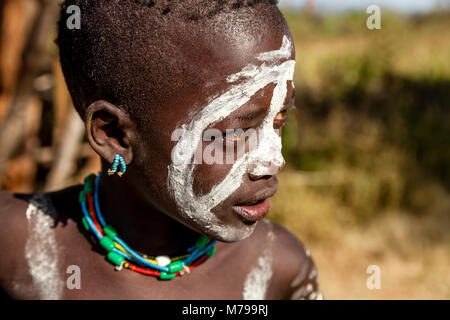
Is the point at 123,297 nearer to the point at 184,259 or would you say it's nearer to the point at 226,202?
the point at 184,259

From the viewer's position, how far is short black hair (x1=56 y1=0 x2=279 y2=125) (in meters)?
1.38

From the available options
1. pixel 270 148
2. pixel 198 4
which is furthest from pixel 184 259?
pixel 198 4

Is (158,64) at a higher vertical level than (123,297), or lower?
higher

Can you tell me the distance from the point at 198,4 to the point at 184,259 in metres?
0.85

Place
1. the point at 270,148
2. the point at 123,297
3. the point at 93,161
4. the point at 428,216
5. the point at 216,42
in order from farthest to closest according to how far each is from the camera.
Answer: the point at 428,216 → the point at 93,161 → the point at 123,297 → the point at 270,148 → the point at 216,42

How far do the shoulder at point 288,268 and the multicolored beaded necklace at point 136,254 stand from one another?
0.78ft

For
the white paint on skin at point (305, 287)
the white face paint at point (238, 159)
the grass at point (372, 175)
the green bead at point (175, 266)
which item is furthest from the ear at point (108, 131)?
the grass at point (372, 175)

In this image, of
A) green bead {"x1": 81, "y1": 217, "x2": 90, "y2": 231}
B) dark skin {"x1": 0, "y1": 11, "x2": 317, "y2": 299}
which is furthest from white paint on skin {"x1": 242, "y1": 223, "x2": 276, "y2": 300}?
green bead {"x1": 81, "y1": 217, "x2": 90, "y2": 231}

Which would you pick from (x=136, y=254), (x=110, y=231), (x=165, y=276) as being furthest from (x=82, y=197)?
(x=165, y=276)

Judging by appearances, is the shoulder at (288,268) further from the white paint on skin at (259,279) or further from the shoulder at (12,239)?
the shoulder at (12,239)

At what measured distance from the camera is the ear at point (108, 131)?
1.50 m

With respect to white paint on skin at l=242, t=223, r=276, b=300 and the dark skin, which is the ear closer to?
the dark skin

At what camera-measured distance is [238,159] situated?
4.83 ft
